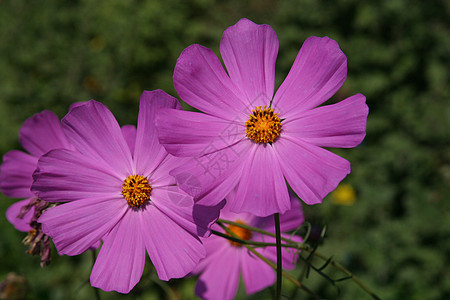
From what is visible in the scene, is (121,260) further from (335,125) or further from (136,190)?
(335,125)

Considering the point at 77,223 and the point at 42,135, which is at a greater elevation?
the point at 42,135

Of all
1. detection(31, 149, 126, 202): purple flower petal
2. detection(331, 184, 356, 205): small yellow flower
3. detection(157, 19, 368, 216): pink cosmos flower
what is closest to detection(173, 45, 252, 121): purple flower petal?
detection(157, 19, 368, 216): pink cosmos flower

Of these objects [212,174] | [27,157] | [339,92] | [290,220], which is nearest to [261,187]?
[212,174]

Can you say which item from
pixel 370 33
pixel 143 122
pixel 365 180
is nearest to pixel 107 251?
pixel 143 122

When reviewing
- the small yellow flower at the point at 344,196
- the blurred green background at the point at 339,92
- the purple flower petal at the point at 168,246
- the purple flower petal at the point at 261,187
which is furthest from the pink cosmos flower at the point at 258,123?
the small yellow flower at the point at 344,196

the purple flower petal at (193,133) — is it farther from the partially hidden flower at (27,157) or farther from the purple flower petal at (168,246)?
the partially hidden flower at (27,157)

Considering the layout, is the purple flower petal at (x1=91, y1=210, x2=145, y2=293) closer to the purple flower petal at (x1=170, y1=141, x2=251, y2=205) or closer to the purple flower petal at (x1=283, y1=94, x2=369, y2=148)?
the purple flower petal at (x1=170, y1=141, x2=251, y2=205)
